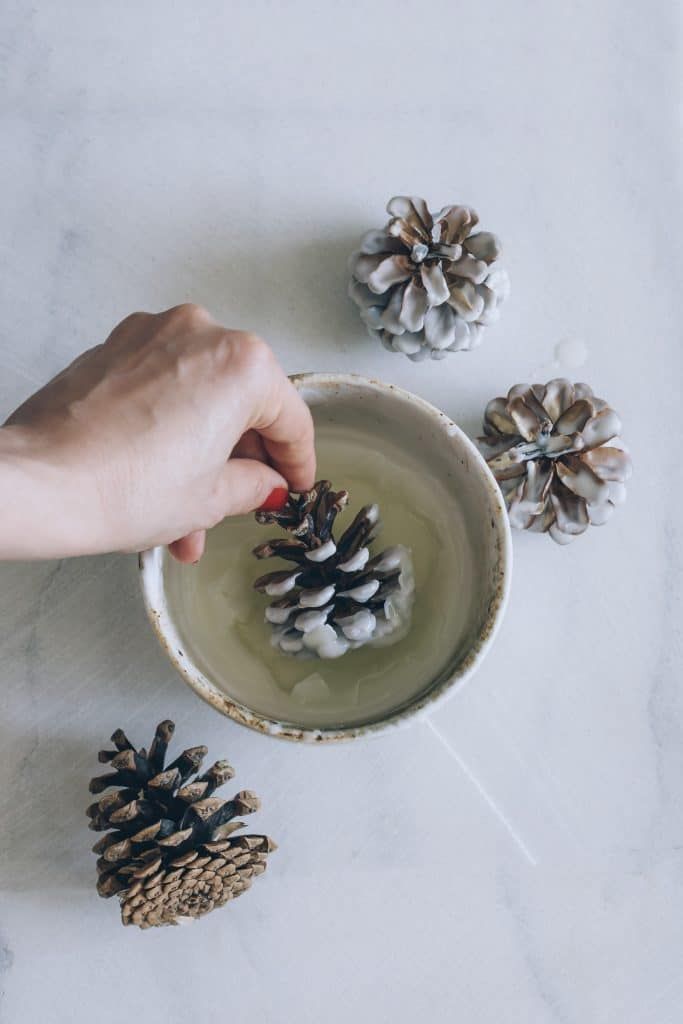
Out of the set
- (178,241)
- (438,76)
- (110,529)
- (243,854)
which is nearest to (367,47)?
(438,76)

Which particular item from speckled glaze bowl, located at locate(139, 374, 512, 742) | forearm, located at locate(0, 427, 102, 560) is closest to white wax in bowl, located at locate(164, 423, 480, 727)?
speckled glaze bowl, located at locate(139, 374, 512, 742)

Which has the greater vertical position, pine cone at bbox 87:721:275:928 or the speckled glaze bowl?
the speckled glaze bowl

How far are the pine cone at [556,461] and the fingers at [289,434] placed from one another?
116 mm

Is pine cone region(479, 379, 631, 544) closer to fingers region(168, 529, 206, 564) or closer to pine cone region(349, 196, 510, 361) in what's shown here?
pine cone region(349, 196, 510, 361)

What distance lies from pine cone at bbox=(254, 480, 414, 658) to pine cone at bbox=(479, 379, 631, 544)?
3.1 inches

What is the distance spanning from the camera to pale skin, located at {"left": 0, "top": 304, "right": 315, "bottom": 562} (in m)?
0.39

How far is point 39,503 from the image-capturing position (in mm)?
379

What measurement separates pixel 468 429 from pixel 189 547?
0.19m

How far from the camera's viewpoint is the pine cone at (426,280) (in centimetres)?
53

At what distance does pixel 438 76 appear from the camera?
0.60m

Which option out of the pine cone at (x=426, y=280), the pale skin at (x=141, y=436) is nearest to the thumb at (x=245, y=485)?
the pale skin at (x=141, y=436)

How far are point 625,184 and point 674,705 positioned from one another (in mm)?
301

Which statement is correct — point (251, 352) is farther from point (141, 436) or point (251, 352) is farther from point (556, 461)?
point (556, 461)

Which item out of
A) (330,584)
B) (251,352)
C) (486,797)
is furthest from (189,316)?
(486,797)
